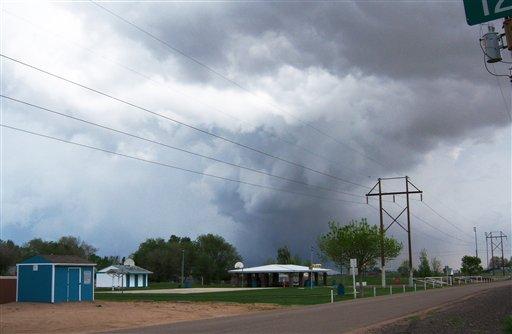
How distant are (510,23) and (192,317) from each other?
24.0m

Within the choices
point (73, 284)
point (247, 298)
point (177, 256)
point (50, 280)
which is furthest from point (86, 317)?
point (177, 256)

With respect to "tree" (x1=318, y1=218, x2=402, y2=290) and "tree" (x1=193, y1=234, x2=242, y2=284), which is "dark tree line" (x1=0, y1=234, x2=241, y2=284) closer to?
"tree" (x1=193, y1=234, x2=242, y2=284)

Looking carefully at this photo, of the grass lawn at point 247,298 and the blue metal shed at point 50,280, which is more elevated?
the blue metal shed at point 50,280

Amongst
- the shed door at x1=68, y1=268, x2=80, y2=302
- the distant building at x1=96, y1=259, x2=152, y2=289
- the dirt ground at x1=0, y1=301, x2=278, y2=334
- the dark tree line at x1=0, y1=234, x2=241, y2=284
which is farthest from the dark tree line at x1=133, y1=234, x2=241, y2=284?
the dirt ground at x1=0, y1=301, x2=278, y2=334

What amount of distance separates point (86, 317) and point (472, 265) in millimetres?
134336

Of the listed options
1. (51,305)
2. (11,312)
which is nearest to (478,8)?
(11,312)

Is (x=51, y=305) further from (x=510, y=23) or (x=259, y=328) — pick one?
(x=510, y=23)

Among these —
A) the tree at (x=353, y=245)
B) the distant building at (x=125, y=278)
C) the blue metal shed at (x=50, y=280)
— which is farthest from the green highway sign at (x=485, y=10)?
the distant building at (x=125, y=278)

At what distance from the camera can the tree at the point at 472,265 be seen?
147 meters

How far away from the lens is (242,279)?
9700cm

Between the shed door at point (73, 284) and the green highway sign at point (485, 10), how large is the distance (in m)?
38.7

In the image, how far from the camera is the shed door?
41562mm

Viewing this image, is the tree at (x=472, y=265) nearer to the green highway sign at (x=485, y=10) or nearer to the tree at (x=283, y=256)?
the tree at (x=283, y=256)

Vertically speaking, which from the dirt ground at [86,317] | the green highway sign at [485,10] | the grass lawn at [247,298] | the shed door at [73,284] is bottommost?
the grass lawn at [247,298]
